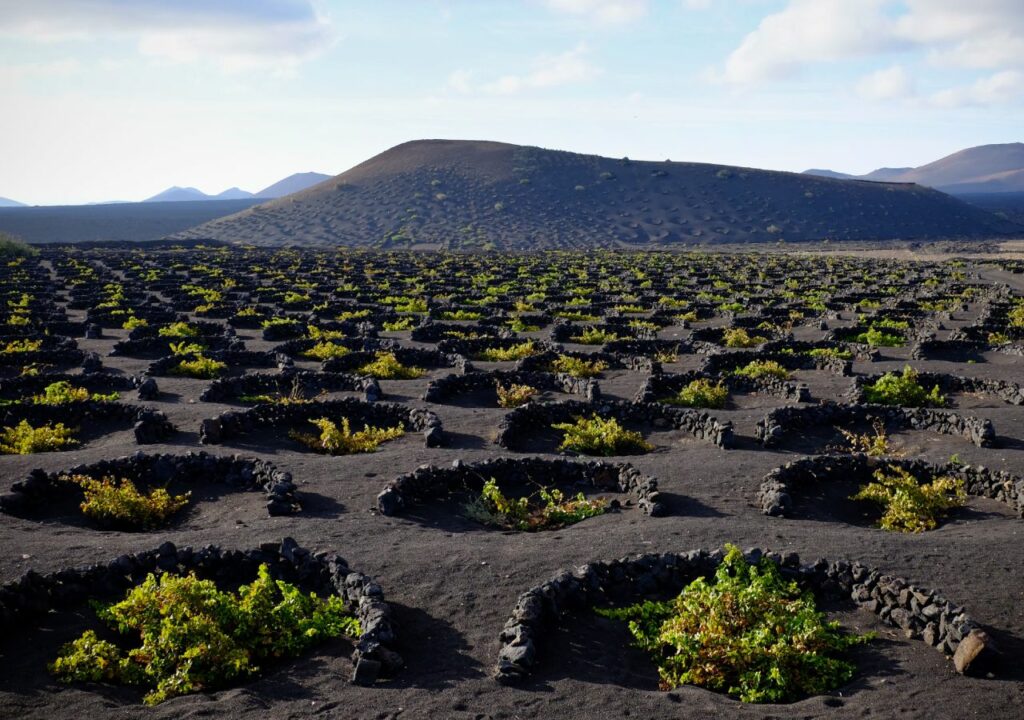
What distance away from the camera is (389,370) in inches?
773

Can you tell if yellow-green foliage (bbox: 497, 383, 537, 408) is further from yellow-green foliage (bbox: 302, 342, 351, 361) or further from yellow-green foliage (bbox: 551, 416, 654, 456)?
yellow-green foliage (bbox: 302, 342, 351, 361)

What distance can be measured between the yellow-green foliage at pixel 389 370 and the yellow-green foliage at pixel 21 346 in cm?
965

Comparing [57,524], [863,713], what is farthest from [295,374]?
[863,713]

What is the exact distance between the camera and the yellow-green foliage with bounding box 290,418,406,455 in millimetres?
13719

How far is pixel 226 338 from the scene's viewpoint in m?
24.6

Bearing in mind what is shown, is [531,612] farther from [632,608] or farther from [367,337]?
[367,337]

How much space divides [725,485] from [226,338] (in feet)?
58.1

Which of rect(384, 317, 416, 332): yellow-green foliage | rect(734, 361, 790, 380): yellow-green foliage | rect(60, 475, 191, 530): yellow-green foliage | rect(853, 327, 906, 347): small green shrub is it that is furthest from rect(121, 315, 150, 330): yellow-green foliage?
rect(853, 327, 906, 347): small green shrub

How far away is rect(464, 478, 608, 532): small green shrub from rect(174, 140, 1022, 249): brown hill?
81.3m

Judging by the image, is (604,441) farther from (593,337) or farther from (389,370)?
(593,337)

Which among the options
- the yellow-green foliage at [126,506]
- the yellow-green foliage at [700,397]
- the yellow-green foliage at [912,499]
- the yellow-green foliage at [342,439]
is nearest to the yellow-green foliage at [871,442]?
the yellow-green foliage at [912,499]

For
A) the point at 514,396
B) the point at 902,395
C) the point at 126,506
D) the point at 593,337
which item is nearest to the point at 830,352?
the point at 902,395

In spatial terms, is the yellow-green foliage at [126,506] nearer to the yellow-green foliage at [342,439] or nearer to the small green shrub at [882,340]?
the yellow-green foliage at [342,439]

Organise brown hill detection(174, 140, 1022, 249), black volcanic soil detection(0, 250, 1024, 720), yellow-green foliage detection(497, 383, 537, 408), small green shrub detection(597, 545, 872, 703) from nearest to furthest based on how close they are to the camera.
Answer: black volcanic soil detection(0, 250, 1024, 720), small green shrub detection(597, 545, 872, 703), yellow-green foliage detection(497, 383, 537, 408), brown hill detection(174, 140, 1022, 249)
